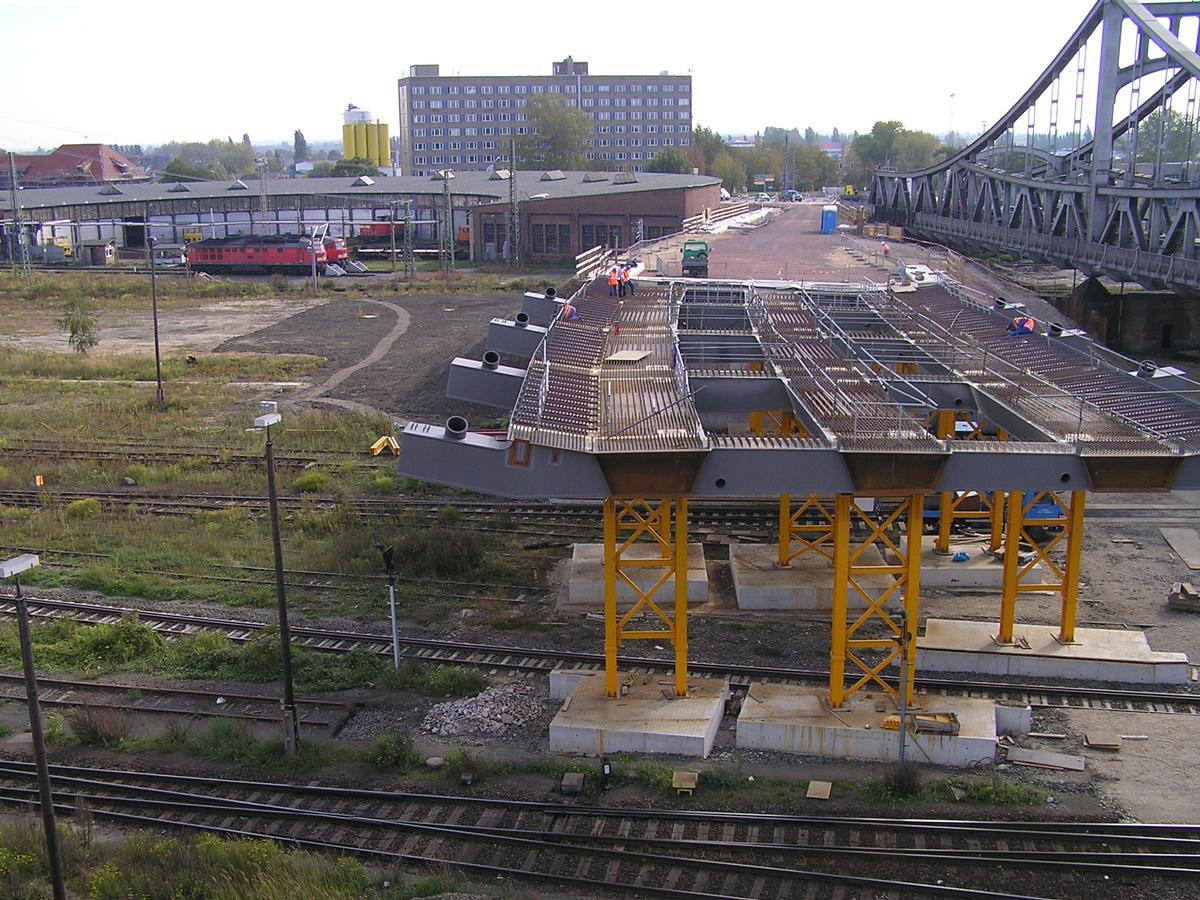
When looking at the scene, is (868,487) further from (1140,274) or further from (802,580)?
(1140,274)

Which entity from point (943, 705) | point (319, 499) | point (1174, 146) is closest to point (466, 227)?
point (1174, 146)

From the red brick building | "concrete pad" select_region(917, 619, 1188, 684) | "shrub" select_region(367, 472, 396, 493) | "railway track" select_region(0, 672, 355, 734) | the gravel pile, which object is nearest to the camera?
the gravel pile

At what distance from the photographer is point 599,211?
74.0 m

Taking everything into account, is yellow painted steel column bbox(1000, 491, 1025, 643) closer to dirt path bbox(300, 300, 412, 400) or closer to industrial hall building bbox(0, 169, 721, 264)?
dirt path bbox(300, 300, 412, 400)

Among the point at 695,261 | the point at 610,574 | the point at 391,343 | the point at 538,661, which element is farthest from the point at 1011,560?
the point at 391,343

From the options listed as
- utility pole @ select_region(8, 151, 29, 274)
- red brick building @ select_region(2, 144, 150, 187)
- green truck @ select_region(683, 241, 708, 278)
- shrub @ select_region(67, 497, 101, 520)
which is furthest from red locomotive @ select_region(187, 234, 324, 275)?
red brick building @ select_region(2, 144, 150, 187)

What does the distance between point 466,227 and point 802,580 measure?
222ft

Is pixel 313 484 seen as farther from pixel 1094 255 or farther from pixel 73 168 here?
pixel 73 168

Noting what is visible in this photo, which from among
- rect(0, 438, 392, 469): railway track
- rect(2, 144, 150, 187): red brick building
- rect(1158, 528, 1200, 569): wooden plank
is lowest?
rect(1158, 528, 1200, 569): wooden plank

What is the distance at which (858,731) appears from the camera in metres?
13.6

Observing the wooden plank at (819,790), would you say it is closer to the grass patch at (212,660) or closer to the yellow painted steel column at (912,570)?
the yellow painted steel column at (912,570)

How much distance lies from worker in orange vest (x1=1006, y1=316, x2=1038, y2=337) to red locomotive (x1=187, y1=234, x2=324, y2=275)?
5616 centimetres

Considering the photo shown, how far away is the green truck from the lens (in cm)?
3478

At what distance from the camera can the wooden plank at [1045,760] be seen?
13352 millimetres
